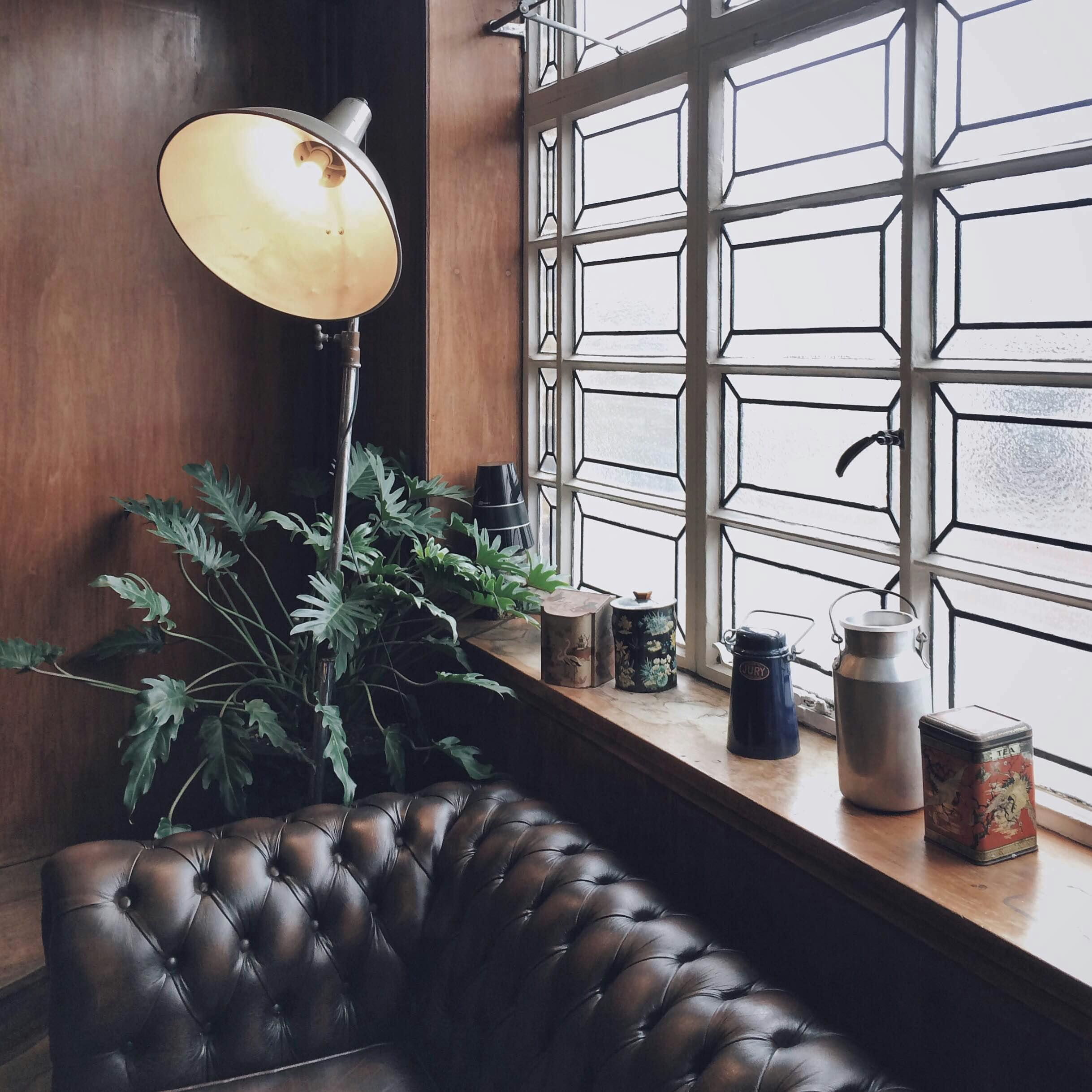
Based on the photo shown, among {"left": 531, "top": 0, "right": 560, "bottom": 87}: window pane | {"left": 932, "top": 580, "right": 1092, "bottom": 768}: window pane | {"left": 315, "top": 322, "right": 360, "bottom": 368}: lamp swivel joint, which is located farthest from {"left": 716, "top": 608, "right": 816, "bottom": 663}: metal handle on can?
{"left": 531, "top": 0, "right": 560, "bottom": 87}: window pane

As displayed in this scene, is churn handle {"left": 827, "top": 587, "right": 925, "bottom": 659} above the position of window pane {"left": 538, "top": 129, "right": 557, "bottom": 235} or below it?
below

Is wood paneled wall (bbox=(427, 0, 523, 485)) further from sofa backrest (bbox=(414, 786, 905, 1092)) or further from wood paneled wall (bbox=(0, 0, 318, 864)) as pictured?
sofa backrest (bbox=(414, 786, 905, 1092))

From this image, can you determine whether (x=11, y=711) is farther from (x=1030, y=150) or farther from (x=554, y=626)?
(x=1030, y=150)

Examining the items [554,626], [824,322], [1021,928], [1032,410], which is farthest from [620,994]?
[824,322]

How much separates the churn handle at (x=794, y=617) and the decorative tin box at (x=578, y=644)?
1.11 ft

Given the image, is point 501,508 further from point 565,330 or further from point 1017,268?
point 1017,268

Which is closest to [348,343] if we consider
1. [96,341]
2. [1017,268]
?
[96,341]

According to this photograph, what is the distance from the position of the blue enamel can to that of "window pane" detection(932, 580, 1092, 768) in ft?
0.74

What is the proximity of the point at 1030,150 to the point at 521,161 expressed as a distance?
1.45 m

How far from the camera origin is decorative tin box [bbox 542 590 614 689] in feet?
6.77

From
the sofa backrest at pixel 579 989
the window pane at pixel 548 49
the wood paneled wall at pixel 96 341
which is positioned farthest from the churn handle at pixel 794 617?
the wood paneled wall at pixel 96 341

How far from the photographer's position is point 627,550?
235cm

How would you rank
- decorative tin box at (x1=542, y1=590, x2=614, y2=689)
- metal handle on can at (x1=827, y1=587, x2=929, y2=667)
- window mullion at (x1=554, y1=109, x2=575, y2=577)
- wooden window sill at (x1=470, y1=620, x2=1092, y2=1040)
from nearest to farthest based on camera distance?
wooden window sill at (x1=470, y1=620, x2=1092, y2=1040) < metal handle on can at (x1=827, y1=587, x2=929, y2=667) < decorative tin box at (x1=542, y1=590, x2=614, y2=689) < window mullion at (x1=554, y1=109, x2=575, y2=577)

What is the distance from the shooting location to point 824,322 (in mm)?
1762
